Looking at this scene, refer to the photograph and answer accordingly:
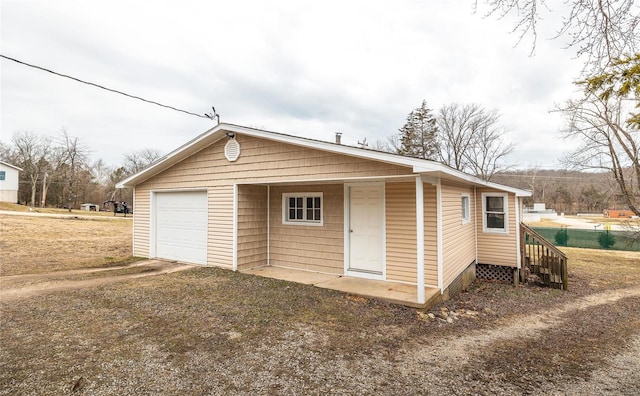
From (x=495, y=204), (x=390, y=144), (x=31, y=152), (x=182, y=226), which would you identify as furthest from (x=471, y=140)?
(x=31, y=152)

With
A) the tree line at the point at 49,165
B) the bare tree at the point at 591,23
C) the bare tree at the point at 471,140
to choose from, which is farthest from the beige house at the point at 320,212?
the tree line at the point at 49,165

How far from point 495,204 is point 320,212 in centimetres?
556

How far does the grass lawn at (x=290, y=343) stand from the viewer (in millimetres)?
3105

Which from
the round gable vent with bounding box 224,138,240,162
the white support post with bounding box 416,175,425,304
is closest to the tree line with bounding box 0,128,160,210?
the round gable vent with bounding box 224,138,240,162

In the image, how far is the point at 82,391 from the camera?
2811mm

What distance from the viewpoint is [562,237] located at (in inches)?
680

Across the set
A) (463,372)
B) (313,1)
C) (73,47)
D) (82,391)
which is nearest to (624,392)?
(463,372)

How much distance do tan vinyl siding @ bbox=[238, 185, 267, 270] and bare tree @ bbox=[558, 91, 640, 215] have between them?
13.1 metres

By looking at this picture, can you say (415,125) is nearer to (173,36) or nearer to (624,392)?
(173,36)

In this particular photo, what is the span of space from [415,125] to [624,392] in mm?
27118

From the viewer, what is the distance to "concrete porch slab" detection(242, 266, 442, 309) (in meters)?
5.64

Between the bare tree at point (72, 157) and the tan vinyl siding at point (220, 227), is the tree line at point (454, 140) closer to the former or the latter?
the tan vinyl siding at point (220, 227)

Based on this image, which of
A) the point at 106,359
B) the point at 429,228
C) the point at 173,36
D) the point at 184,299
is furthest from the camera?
the point at 173,36

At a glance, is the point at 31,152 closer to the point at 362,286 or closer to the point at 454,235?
the point at 362,286
